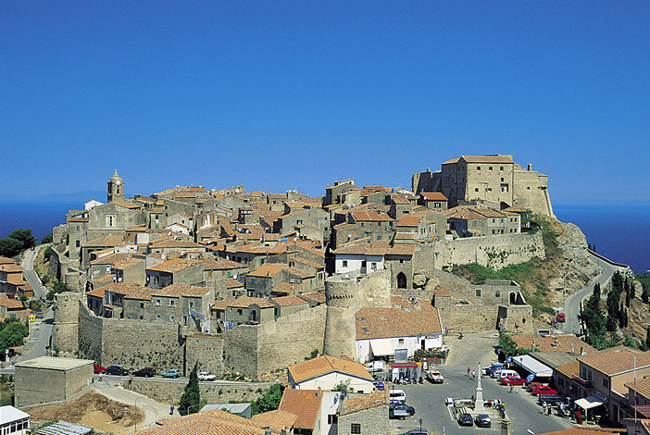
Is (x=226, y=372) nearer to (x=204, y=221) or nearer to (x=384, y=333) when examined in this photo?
(x=384, y=333)

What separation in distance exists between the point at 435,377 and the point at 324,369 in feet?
25.0

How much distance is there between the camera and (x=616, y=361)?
32.6 m

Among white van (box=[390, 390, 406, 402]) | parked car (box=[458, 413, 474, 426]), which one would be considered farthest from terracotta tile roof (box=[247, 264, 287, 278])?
parked car (box=[458, 413, 474, 426])

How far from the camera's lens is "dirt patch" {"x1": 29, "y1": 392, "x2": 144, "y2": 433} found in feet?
119

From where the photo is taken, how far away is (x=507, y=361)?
3897 cm

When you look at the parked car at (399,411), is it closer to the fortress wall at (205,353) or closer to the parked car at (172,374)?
the fortress wall at (205,353)

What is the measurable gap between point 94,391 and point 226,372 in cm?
848

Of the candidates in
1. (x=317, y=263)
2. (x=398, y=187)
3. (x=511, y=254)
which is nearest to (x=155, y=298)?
(x=317, y=263)

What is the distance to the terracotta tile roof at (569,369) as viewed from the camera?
34.5 metres

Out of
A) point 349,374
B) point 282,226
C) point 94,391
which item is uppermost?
point 282,226

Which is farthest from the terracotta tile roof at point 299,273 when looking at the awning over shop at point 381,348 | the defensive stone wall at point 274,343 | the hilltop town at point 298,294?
the awning over shop at point 381,348

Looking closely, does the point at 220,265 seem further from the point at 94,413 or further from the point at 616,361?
the point at 616,361

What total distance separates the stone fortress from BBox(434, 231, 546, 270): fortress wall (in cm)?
10

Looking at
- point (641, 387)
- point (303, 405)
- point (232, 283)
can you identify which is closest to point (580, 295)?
point (641, 387)
